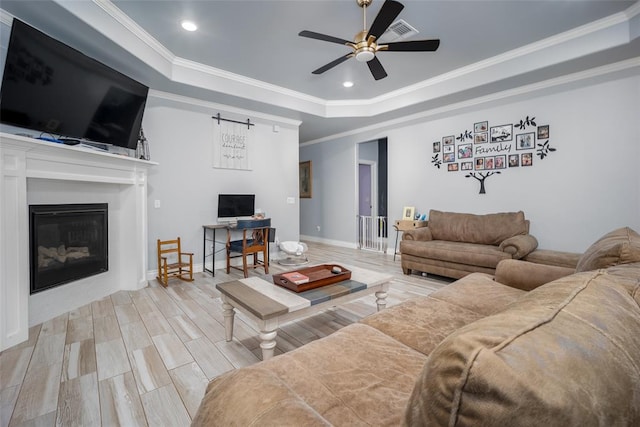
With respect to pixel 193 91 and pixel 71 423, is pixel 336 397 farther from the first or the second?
pixel 193 91

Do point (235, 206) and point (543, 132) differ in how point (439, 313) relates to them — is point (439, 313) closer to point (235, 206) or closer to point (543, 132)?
point (543, 132)

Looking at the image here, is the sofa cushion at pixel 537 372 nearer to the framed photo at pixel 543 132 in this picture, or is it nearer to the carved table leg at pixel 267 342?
the carved table leg at pixel 267 342

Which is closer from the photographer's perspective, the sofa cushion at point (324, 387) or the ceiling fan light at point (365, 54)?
the sofa cushion at point (324, 387)

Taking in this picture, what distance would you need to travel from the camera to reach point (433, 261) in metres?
3.85

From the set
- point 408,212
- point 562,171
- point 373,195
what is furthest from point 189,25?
point 373,195

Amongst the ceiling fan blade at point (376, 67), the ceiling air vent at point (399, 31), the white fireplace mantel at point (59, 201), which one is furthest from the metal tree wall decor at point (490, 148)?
the white fireplace mantel at point (59, 201)

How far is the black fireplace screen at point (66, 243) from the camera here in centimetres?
249

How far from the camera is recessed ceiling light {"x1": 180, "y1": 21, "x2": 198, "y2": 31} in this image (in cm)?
281

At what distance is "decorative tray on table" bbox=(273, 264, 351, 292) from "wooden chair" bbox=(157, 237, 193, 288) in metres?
2.10

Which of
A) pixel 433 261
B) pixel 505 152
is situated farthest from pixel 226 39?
pixel 505 152

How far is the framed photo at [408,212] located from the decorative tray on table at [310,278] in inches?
124

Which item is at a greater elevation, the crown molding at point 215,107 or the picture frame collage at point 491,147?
the crown molding at point 215,107

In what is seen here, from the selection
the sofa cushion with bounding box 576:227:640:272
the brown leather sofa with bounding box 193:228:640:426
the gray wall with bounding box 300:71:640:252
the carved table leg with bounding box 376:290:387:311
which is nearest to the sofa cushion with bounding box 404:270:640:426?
the brown leather sofa with bounding box 193:228:640:426

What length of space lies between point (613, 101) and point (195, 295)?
532 centimetres
